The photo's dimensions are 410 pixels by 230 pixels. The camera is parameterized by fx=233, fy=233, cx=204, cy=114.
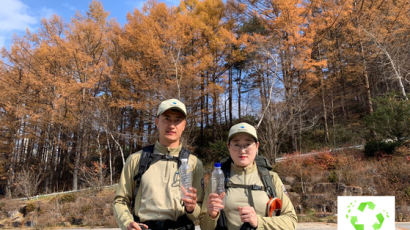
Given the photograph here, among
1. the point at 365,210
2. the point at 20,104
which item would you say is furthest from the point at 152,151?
the point at 20,104

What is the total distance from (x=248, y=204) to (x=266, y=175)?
252mm

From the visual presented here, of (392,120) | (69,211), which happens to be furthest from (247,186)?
(392,120)

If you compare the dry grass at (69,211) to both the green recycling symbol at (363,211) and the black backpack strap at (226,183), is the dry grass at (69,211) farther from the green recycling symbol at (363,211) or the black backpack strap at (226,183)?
the green recycling symbol at (363,211)

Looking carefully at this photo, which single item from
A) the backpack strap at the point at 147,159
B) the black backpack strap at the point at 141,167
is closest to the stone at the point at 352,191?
the backpack strap at the point at 147,159

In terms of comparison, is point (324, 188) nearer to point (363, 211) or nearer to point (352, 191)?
point (352, 191)

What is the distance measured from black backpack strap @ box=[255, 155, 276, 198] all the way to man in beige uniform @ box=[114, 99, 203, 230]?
1.56ft

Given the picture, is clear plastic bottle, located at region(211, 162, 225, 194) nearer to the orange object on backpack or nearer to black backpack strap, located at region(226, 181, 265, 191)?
black backpack strap, located at region(226, 181, 265, 191)

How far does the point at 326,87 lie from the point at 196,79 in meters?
12.0

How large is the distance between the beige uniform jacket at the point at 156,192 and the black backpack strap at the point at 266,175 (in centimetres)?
48

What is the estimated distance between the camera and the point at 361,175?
9.04m

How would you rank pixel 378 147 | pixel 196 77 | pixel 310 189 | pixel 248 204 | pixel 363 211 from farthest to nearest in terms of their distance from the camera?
pixel 196 77 < pixel 378 147 < pixel 310 189 < pixel 363 211 < pixel 248 204

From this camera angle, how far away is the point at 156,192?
1742mm

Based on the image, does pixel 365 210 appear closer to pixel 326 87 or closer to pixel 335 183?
pixel 335 183

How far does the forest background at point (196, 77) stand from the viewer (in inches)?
547
